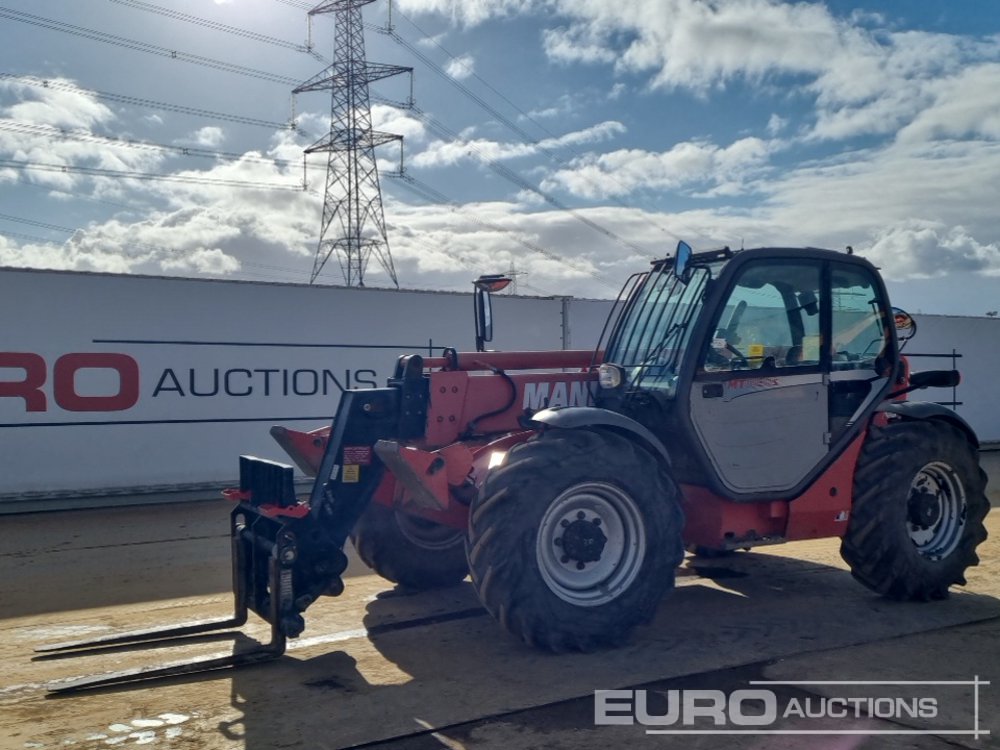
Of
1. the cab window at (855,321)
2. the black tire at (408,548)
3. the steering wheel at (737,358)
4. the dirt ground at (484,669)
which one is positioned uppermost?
the cab window at (855,321)

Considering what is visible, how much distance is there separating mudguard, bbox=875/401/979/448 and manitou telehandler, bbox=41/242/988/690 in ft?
0.08

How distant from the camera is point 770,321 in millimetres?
6094

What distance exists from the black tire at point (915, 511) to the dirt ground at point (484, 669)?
0.72ft

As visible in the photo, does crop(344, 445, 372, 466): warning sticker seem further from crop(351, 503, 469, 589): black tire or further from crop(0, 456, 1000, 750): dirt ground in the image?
crop(0, 456, 1000, 750): dirt ground

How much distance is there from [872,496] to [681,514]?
161 cm

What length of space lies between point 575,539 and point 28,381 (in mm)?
7990

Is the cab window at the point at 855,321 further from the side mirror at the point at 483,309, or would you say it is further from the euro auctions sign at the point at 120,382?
the euro auctions sign at the point at 120,382

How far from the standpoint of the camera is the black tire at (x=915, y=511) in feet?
20.2

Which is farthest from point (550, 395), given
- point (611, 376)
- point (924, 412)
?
point (924, 412)

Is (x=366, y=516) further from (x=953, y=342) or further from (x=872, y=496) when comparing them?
(x=953, y=342)

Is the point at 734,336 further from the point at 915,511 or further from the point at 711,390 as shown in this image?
the point at 915,511

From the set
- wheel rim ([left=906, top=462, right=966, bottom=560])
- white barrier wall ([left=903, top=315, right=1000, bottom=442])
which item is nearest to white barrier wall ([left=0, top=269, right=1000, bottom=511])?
wheel rim ([left=906, top=462, right=966, bottom=560])

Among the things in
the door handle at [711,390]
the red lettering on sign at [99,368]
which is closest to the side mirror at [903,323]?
the door handle at [711,390]

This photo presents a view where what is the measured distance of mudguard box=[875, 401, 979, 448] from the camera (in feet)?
21.3
